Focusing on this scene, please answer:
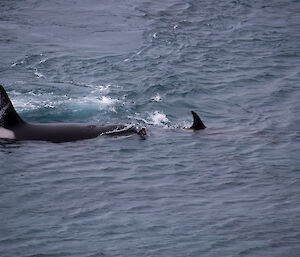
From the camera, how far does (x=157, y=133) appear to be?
16516 millimetres

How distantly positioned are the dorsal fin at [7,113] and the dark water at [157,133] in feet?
2.26

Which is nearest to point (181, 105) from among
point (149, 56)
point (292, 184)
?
point (149, 56)

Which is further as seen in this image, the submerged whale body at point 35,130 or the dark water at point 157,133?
the submerged whale body at point 35,130

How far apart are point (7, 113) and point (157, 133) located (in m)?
4.09

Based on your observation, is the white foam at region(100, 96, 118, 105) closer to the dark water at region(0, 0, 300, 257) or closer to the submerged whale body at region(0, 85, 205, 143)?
the dark water at region(0, 0, 300, 257)

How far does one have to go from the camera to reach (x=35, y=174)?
13242 millimetres

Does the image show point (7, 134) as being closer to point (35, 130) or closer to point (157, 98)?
point (35, 130)

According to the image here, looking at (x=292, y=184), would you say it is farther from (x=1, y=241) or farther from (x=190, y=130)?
(x=1, y=241)

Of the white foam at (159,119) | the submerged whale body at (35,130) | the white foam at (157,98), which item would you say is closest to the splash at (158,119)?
the white foam at (159,119)

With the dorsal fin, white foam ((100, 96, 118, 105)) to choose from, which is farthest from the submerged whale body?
white foam ((100, 96, 118, 105))

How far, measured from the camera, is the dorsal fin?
15.0 meters

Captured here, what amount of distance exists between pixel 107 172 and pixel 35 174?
5.22ft

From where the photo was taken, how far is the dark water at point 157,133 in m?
10.4

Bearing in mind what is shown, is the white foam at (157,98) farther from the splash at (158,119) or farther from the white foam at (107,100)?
the white foam at (107,100)
